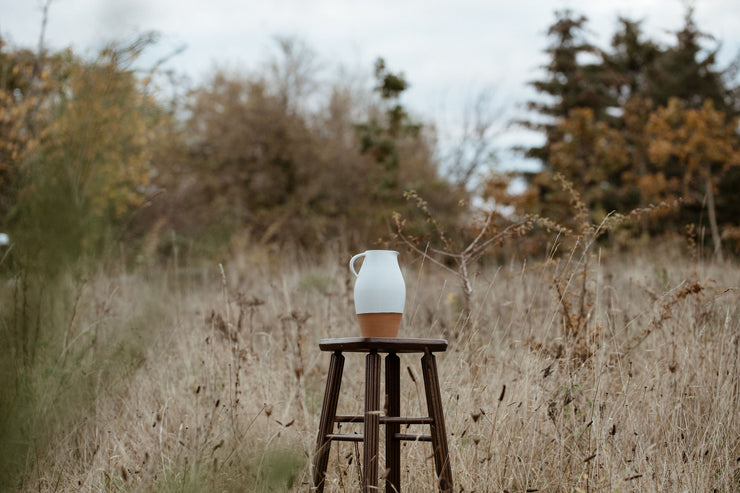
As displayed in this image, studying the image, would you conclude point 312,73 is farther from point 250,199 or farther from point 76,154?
point 76,154

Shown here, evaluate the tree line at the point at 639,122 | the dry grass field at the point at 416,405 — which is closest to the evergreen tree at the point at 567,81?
the tree line at the point at 639,122

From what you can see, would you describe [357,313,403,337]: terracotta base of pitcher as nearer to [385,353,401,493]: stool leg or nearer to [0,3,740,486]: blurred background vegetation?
[385,353,401,493]: stool leg

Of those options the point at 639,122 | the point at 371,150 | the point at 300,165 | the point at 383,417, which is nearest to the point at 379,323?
the point at 383,417

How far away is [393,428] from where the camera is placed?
2.46 metres

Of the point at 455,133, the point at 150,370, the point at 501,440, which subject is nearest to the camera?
the point at 501,440

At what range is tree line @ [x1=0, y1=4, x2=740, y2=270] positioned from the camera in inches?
443

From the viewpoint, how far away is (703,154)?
44.0 feet

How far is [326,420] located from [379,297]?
1.61ft

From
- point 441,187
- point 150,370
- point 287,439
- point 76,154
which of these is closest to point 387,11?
point 441,187

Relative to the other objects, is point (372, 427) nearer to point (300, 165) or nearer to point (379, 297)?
point (379, 297)

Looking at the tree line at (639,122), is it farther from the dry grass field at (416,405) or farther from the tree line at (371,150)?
the dry grass field at (416,405)

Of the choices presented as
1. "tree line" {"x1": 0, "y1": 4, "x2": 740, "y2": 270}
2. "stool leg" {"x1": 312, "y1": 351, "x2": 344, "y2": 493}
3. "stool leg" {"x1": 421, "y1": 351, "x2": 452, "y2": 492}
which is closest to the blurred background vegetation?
"tree line" {"x1": 0, "y1": 4, "x2": 740, "y2": 270}

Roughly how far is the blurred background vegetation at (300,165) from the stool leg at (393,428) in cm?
101

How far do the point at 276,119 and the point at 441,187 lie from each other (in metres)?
3.58
